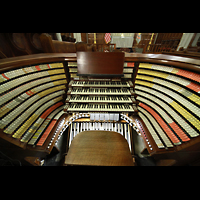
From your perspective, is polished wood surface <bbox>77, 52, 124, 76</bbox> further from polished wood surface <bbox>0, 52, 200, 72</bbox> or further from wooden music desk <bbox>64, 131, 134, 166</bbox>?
wooden music desk <bbox>64, 131, 134, 166</bbox>

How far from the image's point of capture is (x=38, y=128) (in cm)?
275

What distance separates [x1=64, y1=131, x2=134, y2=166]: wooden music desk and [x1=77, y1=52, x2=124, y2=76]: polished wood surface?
6.50 feet

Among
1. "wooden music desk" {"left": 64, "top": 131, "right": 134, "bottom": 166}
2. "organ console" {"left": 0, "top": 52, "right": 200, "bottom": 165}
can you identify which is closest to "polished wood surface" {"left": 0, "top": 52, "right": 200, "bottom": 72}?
"organ console" {"left": 0, "top": 52, "right": 200, "bottom": 165}

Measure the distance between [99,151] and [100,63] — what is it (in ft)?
8.55

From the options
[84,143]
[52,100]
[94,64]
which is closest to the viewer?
[84,143]

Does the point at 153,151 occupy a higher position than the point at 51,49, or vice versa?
the point at 51,49

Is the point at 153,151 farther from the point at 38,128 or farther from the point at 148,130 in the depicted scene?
the point at 38,128

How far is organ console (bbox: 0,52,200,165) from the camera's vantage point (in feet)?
7.00

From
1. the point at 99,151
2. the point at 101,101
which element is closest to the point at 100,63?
the point at 101,101

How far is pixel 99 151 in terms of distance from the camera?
A: 1.89 metres

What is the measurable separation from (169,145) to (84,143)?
2239 mm

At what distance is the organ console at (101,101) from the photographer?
2133 millimetres

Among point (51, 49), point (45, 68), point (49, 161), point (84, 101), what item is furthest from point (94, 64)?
point (49, 161)

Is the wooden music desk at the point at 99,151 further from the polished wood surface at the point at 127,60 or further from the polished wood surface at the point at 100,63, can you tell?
the polished wood surface at the point at 127,60
